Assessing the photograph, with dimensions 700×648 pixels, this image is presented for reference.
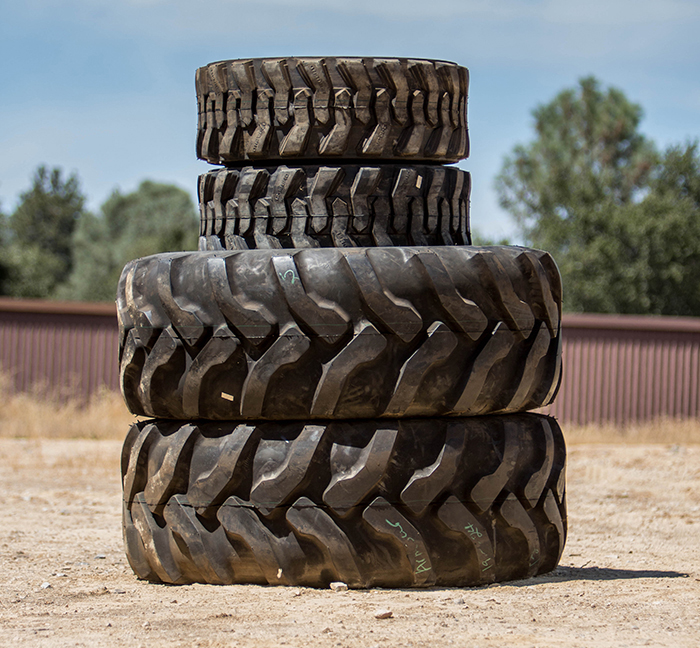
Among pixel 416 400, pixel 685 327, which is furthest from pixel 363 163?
pixel 685 327

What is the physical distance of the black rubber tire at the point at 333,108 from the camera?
15.5 feet

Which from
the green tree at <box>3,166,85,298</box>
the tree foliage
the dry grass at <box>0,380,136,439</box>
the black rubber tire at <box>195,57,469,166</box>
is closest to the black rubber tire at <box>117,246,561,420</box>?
the black rubber tire at <box>195,57,469,166</box>

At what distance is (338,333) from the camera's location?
14.1 feet

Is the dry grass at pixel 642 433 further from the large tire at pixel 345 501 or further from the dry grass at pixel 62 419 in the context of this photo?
the large tire at pixel 345 501

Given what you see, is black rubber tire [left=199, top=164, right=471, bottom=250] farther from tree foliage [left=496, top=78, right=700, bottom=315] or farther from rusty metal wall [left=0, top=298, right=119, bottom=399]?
tree foliage [left=496, top=78, right=700, bottom=315]

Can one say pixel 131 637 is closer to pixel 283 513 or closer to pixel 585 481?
pixel 283 513

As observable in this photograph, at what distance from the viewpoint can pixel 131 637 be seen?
3771 millimetres

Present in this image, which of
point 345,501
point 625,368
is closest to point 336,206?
point 345,501

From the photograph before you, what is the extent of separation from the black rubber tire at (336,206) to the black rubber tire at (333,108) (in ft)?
0.32

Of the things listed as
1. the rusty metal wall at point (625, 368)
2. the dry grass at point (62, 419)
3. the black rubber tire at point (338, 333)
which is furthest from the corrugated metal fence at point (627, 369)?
the black rubber tire at point (338, 333)

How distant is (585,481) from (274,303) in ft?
21.8

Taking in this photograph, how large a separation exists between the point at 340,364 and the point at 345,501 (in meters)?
0.58

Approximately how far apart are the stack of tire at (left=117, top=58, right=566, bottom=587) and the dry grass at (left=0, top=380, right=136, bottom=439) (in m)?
10.5

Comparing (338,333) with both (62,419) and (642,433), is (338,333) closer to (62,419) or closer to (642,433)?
(62,419)
